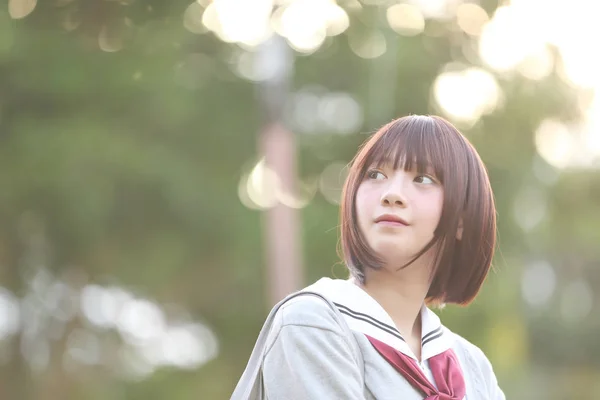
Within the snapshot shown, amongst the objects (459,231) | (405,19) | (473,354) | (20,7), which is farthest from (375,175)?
(405,19)

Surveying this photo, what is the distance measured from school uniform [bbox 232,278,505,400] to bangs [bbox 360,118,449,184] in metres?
0.21

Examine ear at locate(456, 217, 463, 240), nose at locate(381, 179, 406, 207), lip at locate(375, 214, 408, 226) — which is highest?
nose at locate(381, 179, 406, 207)

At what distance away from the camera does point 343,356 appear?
153cm

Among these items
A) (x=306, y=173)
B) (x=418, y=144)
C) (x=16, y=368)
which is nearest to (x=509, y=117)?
(x=306, y=173)

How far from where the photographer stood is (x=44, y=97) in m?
8.80

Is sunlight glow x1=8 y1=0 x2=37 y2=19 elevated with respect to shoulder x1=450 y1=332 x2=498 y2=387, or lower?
elevated

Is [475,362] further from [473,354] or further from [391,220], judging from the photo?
[391,220]

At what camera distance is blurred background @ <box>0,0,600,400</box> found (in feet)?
28.6

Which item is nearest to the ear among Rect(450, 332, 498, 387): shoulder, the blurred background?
Rect(450, 332, 498, 387): shoulder

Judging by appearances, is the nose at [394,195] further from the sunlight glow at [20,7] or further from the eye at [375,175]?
the sunlight glow at [20,7]

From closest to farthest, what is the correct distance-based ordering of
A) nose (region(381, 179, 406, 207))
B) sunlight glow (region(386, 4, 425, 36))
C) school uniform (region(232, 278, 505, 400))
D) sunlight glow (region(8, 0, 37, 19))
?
school uniform (region(232, 278, 505, 400))
nose (region(381, 179, 406, 207))
sunlight glow (region(8, 0, 37, 19))
sunlight glow (region(386, 4, 425, 36))

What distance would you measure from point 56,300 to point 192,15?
2.95 metres

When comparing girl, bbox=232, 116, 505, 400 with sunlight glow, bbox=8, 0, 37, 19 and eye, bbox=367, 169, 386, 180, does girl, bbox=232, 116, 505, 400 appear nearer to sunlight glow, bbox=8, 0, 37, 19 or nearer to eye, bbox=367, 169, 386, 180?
eye, bbox=367, 169, 386, 180

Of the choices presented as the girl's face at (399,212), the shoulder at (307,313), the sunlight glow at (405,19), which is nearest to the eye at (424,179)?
the girl's face at (399,212)
